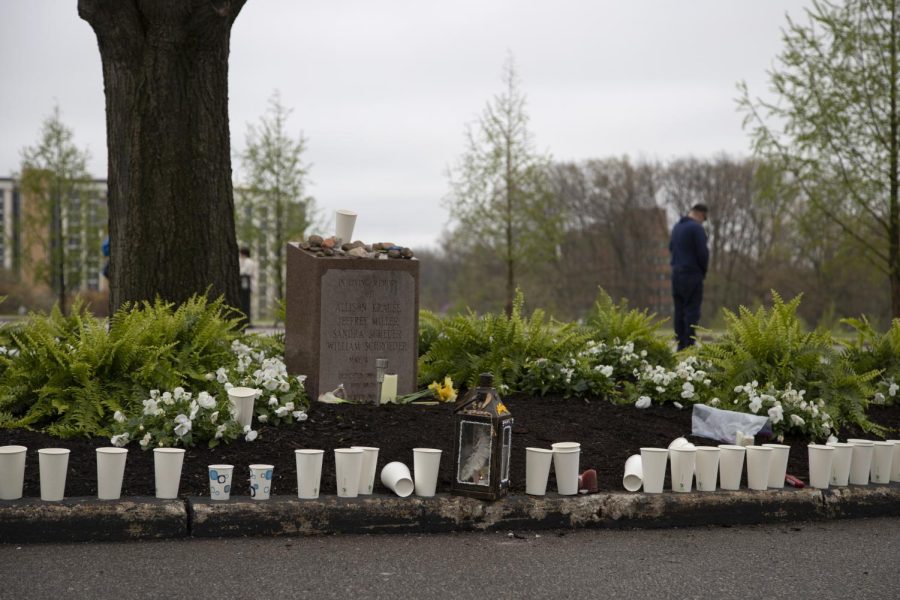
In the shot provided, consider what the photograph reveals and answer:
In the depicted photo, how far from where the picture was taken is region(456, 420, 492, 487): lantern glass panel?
4977 millimetres

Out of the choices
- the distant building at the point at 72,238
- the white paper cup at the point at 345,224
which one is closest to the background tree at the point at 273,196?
the distant building at the point at 72,238

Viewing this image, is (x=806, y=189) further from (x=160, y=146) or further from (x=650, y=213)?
(x=650, y=213)

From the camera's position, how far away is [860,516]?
18.1ft

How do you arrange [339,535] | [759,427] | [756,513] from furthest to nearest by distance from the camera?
[759,427] → [756,513] → [339,535]

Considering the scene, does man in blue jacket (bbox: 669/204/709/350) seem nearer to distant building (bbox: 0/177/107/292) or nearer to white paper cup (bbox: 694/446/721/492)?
white paper cup (bbox: 694/446/721/492)

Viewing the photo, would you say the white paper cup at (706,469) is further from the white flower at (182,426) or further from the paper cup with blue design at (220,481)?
the white flower at (182,426)

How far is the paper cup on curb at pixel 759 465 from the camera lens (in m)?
5.39

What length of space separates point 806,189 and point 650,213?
109 ft

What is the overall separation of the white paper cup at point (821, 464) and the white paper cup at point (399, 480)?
2320 mm

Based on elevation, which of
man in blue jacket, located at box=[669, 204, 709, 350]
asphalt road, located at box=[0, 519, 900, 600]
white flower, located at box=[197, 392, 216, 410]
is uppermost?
man in blue jacket, located at box=[669, 204, 709, 350]

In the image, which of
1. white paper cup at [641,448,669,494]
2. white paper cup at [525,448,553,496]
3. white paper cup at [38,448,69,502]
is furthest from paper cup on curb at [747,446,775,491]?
white paper cup at [38,448,69,502]

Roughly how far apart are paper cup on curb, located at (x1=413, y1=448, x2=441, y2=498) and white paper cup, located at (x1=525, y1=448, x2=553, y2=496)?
1.61ft

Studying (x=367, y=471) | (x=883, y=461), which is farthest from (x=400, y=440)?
(x=883, y=461)

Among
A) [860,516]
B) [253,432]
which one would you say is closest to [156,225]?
[253,432]
